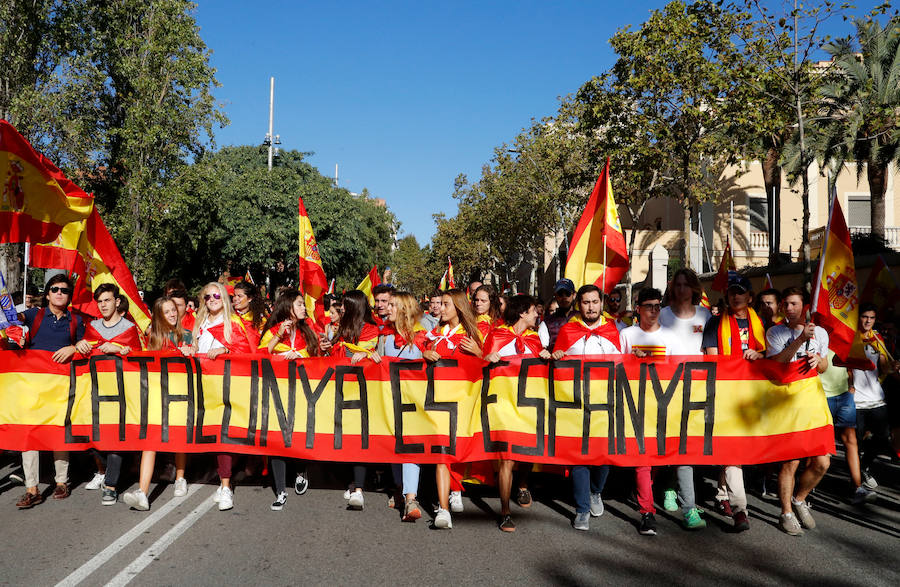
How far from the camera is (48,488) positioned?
6.80 m

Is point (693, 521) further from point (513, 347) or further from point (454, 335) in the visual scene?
point (454, 335)

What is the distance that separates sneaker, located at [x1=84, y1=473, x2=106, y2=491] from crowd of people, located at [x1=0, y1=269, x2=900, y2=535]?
0.07 feet

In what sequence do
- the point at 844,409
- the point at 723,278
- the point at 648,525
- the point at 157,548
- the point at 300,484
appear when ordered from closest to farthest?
the point at 157,548
the point at 648,525
the point at 844,409
the point at 300,484
the point at 723,278

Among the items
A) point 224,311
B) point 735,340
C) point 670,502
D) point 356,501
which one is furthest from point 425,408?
point 735,340

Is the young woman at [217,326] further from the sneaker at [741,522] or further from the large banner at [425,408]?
the sneaker at [741,522]

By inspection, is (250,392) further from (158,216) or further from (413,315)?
(158,216)

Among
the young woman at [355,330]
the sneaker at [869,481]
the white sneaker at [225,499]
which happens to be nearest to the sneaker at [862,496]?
the sneaker at [869,481]

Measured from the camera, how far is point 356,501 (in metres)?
6.22

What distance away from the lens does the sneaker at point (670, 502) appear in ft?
21.0

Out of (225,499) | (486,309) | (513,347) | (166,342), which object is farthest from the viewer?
(486,309)

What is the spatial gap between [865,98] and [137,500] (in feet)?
74.4

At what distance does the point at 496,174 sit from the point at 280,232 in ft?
38.8

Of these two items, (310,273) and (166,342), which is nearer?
(166,342)

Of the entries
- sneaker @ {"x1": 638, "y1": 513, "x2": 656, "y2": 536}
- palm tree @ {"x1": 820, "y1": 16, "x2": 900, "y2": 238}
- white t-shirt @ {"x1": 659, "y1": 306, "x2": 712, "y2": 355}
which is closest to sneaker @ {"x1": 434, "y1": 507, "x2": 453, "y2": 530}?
sneaker @ {"x1": 638, "y1": 513, "x2": 656, "y2": 536}
